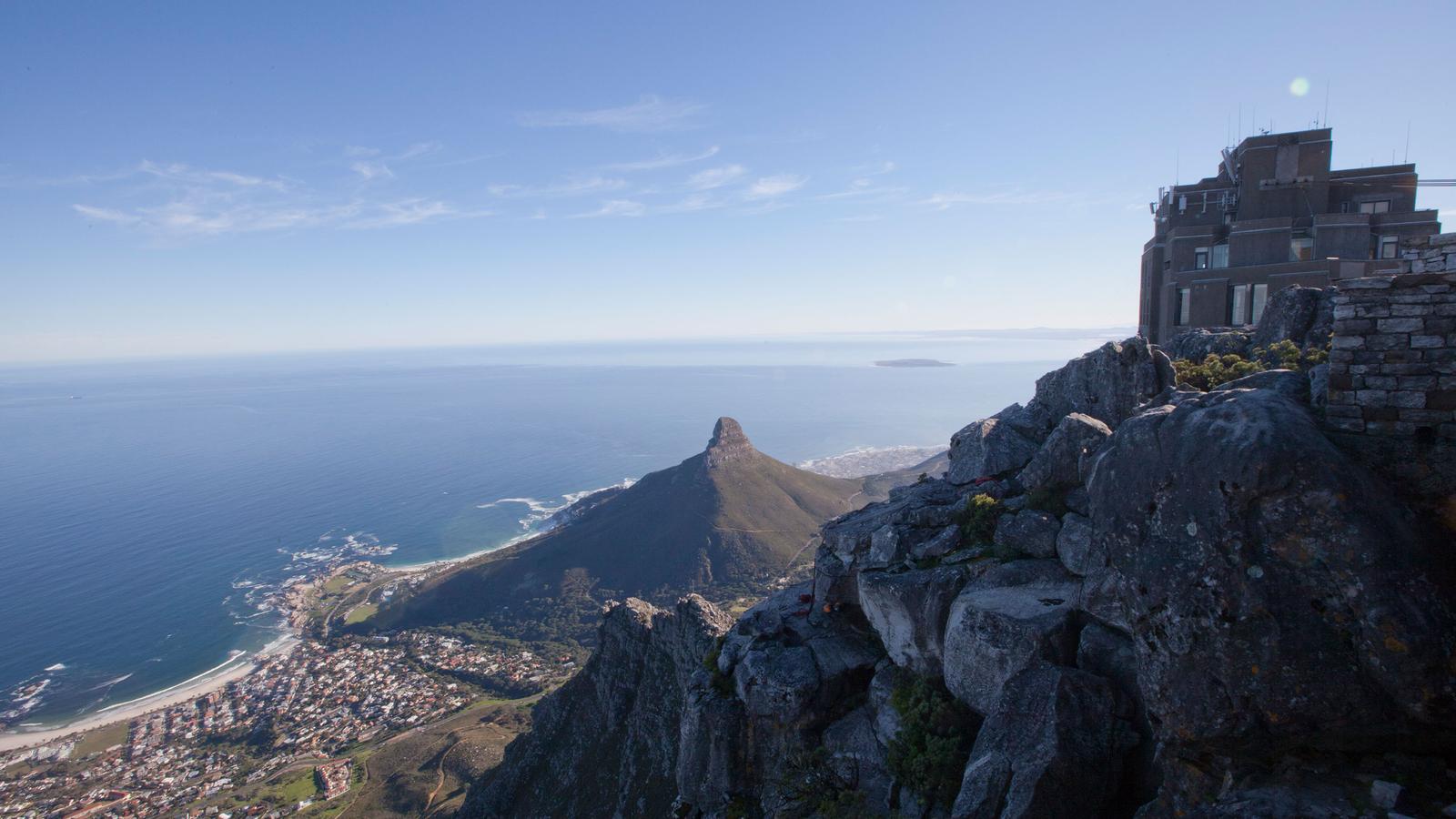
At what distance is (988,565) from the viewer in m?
15.8

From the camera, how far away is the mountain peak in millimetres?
120812

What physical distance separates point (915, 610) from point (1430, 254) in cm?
1165

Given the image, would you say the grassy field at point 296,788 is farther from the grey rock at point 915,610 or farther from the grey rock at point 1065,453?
the grey rock at point 1065,453

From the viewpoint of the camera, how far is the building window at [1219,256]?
91.9 feet

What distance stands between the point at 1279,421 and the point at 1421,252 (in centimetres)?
326

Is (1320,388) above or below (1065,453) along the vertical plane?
above

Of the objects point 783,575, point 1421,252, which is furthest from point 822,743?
point 783,575

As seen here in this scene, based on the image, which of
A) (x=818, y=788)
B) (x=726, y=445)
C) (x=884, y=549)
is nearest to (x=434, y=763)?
(x=818, y=788)

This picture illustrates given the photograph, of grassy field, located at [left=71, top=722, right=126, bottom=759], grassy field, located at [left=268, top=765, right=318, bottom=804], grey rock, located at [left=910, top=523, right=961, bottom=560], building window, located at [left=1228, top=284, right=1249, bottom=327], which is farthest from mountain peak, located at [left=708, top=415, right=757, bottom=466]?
grey rock, located at [left=910, top=523, right=961, bottom=560]

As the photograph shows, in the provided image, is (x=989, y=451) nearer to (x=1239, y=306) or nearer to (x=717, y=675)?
(x=717, y=675)

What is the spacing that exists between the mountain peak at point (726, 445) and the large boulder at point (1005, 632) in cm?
10486

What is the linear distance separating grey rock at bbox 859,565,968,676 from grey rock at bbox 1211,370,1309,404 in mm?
7255

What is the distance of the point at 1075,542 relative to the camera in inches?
582

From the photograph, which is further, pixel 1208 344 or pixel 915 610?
pixel 1208 344
